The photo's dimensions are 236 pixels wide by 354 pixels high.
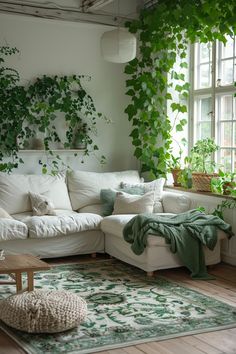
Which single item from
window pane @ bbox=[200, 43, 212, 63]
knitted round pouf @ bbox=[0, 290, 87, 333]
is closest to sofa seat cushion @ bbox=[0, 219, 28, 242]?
knitted round pouf @ bbox=[0, 290, 87, 333]

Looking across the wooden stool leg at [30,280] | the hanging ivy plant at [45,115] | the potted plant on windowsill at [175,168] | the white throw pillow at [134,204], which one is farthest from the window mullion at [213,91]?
the wooden stool leg at [30,280]

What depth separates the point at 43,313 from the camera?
353 cm

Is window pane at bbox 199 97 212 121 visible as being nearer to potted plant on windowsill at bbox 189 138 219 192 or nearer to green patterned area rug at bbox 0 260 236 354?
potted plant on windowsill at bbox 189 138 219 192

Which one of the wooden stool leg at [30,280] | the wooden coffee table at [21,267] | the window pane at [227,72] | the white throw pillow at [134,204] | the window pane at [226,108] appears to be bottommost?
the wooden stool leg at [30,280]

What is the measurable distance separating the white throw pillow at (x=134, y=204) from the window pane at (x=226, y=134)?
1.00 meters

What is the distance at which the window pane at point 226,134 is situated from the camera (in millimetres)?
6086

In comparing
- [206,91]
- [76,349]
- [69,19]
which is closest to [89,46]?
[69,19]

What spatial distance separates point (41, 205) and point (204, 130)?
6.91 ft

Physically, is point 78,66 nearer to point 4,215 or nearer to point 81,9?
point 81,9

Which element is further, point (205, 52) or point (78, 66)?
point (78, 66)

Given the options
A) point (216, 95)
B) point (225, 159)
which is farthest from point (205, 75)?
point (225, 159)

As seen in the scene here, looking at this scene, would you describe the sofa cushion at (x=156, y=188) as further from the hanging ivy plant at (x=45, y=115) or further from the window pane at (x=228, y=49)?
the window pane at (x=228, y=49)

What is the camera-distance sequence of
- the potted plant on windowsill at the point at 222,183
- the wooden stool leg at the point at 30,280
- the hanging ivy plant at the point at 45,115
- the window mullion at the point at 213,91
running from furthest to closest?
1. the hanging ivy plant at the point at 45,115
2. the window mullion at the point at 213,91
3. the potted plant on windowsill at the point at 222,183
4. the wooden stool leg at the point at 30,280

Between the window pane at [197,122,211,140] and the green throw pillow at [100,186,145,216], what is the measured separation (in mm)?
976
